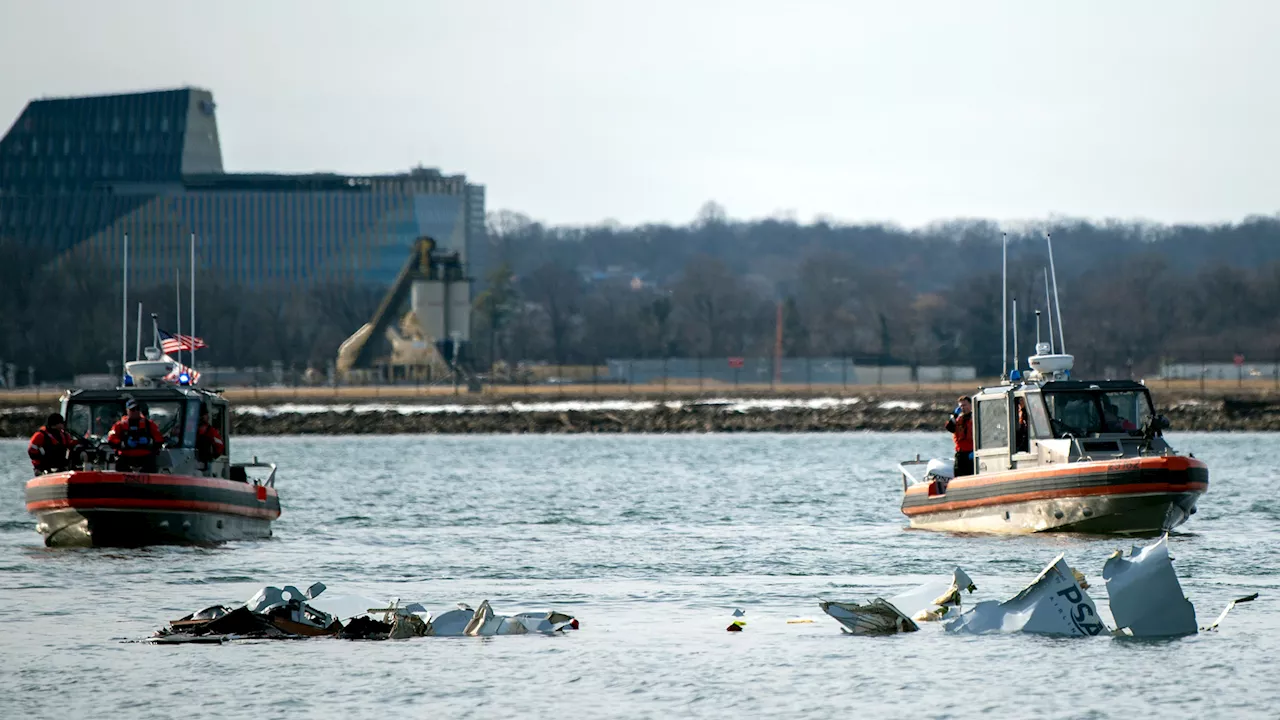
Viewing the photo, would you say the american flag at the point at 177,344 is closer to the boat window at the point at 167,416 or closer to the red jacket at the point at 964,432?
the boat window at the point at 167,416

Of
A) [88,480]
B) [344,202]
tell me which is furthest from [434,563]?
[344,202]

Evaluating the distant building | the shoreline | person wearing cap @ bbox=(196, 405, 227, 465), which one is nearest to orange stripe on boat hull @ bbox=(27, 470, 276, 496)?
person wearing cap @ bbox=(196, 405, 227, 465)

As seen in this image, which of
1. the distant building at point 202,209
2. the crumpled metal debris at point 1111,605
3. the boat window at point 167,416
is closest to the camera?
the crumpled metal debris at point 1111,605

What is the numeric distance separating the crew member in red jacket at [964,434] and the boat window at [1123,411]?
2.38m

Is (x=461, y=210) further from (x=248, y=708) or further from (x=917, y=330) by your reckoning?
(x=248, y=708)

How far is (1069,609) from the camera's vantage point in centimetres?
1981

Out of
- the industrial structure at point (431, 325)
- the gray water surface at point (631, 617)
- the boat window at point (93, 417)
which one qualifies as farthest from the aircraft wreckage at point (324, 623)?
the industrial structure at point (431, 325)

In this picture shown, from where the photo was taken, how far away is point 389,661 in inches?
744

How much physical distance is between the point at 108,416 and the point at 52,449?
1066 mm

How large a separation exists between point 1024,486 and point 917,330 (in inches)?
5583

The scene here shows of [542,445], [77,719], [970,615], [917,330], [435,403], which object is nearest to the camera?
[77,719]

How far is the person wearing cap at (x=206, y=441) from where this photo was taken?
3138 cm

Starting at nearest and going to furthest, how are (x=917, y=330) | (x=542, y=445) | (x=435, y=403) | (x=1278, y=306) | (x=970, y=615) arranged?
(x=970, y=615), (x=542, y=445), (x=435, y=403), (x=1278, y=306), (x=917, y=330)

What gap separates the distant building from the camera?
18750cm
